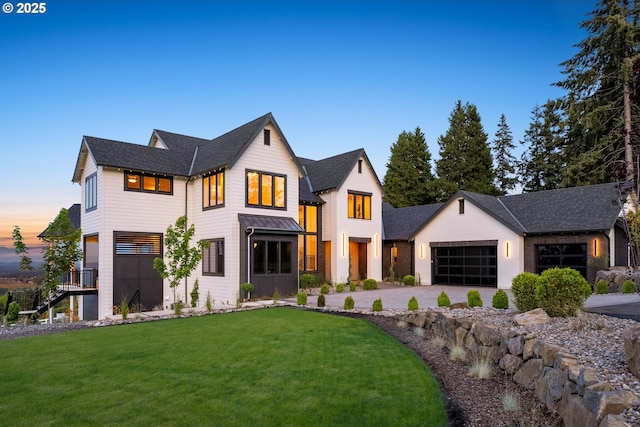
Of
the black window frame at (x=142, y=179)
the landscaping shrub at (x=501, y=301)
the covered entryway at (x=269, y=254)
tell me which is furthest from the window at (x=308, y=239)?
the landscaping shrub at (x=501, y=301)

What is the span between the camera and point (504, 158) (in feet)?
178

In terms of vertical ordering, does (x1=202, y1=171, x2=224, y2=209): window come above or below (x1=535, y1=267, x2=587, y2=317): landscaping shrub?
above

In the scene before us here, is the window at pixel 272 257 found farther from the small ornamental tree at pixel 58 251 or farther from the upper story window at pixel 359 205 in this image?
the small ornamental tree at pixel 58 251

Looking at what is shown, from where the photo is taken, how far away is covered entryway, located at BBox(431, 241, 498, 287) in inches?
974

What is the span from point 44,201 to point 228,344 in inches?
923

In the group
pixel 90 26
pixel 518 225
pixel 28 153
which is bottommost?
pixel 518 225

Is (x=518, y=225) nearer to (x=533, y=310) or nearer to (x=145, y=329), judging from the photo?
(x=533, y=310)

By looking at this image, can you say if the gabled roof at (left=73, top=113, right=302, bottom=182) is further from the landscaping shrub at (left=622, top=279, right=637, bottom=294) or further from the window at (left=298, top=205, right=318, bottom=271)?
the landscaping shrub at (left=622, top=279, right=637, bottom=294)

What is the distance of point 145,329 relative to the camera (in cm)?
1245

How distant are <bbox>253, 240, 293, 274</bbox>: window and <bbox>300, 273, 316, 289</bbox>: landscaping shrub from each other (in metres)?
2.26

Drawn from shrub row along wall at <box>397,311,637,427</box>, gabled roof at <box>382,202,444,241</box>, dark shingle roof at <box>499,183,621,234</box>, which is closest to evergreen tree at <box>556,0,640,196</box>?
dark shingle roof at <box>499,183,621,234</box>

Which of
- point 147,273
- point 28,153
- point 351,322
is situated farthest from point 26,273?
point 351,322

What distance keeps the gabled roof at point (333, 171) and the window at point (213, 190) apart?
7.90 m

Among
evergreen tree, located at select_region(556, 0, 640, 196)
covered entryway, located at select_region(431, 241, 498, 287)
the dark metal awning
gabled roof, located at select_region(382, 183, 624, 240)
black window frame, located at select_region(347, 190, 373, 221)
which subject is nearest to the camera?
the dark metal awning
